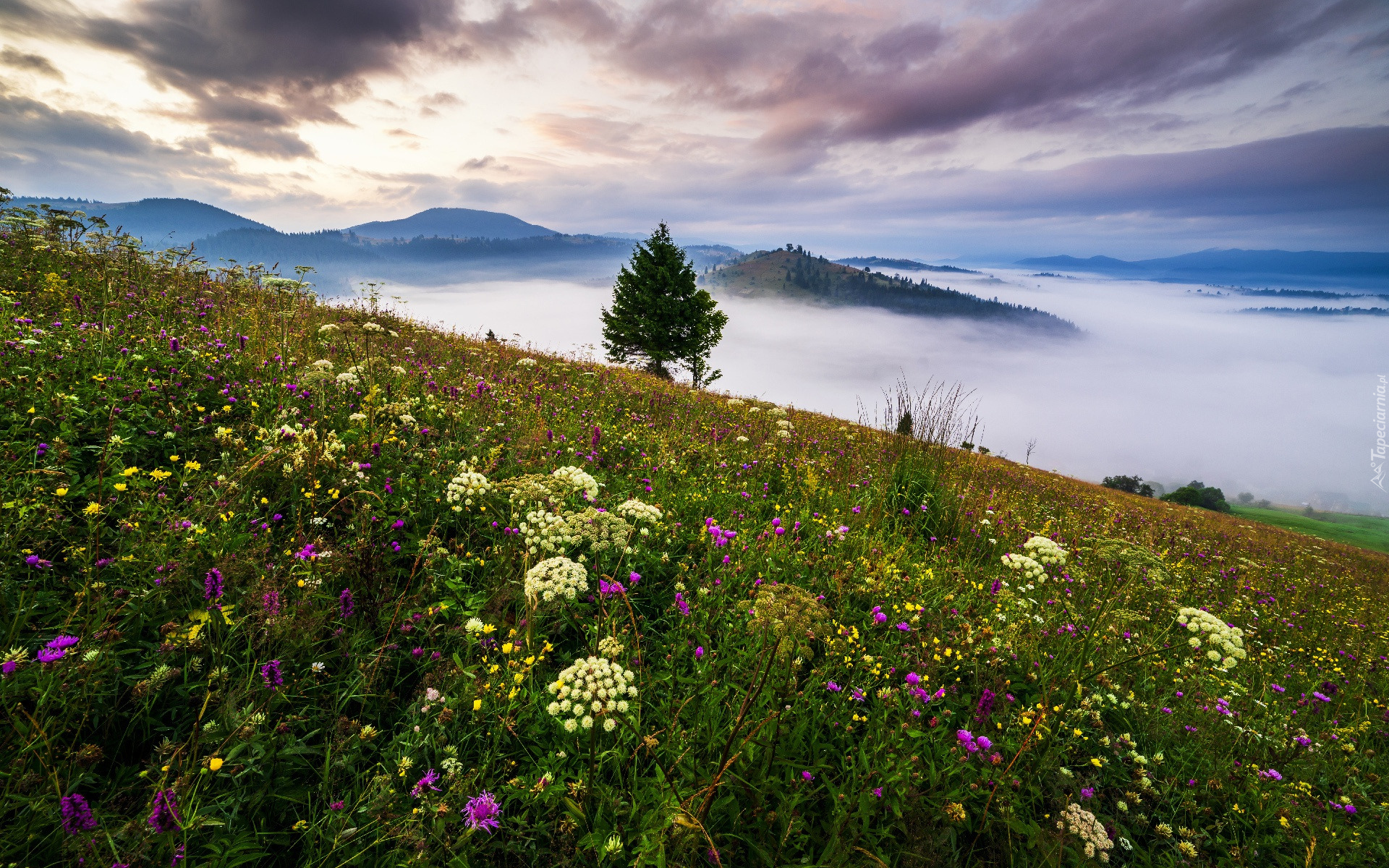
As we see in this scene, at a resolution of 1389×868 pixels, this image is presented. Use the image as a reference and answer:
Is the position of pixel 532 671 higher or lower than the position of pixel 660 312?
lower

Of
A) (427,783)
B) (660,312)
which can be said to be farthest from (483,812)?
(660,312)

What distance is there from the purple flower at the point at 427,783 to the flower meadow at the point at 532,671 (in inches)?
2.8

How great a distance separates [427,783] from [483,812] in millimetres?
269

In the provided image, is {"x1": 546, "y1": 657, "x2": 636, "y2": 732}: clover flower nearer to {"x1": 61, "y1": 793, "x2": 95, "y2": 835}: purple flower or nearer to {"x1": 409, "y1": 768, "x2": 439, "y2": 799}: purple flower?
→ {"x1": 409, "y1": 768, "x2": 439, "y2": 799}: purple flower

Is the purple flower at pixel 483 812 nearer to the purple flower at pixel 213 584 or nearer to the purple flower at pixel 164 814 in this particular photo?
the purple flower at pixel 164 814

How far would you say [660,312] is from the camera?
39.0 meters

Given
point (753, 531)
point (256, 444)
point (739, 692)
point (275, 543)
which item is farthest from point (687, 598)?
point (256, 444)

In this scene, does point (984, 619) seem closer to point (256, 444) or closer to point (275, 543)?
point (275, 543)

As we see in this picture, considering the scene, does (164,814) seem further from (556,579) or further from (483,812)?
(556,579)

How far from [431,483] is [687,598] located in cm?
243

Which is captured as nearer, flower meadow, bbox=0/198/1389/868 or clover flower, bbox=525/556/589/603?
flower meadow, bbox=0/198/1389/868

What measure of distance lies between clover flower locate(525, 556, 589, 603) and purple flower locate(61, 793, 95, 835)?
155 cm

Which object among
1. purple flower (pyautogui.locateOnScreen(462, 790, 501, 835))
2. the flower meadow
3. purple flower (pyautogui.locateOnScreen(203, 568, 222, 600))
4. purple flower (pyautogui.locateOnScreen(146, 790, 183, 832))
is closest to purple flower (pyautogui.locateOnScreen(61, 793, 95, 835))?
the flower meadow

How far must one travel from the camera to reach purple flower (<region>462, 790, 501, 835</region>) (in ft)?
6.68
